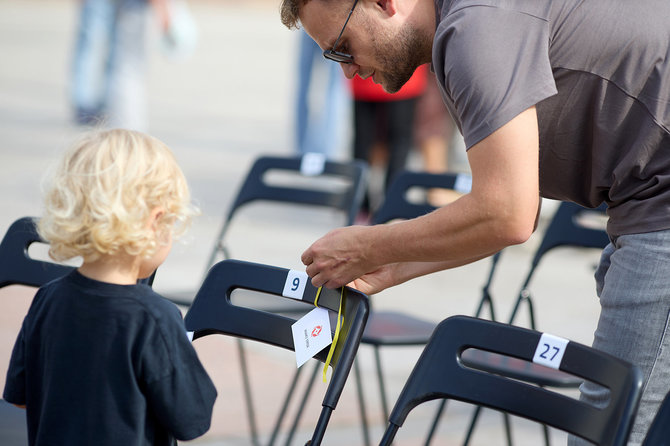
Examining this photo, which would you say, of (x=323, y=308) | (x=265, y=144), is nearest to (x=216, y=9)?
(x=265, y=144)

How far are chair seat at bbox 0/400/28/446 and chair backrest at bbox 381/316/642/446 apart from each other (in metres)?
0.93

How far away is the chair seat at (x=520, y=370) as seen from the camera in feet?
8.91

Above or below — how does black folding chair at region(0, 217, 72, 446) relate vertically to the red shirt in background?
below

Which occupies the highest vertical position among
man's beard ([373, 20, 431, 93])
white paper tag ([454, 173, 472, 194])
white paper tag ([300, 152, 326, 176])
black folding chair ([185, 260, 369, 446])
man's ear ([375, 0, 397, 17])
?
man's ear ([375, 0, 397, 17])

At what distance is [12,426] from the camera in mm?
2395

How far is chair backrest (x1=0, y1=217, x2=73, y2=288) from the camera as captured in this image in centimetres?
274

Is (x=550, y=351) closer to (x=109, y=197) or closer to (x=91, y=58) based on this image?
(x=109, y=197)

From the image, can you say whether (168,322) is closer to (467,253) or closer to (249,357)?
(467,253)

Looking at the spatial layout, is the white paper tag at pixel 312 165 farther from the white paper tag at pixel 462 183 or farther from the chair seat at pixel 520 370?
the chair seat at pixel 520 370

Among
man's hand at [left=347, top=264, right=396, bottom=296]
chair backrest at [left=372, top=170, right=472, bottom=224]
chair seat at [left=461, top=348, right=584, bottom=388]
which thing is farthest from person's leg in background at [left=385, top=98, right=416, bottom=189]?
man's hand at [left=347, top=264, right=396, bottom=296]

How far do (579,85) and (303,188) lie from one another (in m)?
2.06

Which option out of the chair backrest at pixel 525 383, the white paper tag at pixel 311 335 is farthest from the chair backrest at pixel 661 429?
the white paper tag at pixel 311 335

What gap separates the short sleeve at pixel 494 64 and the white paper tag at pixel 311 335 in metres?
0.57

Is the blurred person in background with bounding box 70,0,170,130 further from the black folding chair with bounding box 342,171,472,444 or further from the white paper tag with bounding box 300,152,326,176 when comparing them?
the black folding chair with bounding box 342,171,472,444
